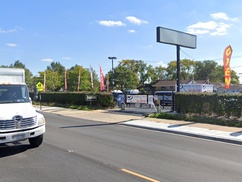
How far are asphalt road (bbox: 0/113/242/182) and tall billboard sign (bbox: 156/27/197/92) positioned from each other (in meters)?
10.1

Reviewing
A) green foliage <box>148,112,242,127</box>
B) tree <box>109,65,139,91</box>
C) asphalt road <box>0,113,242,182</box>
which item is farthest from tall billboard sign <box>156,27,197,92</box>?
tree <box>109,65,139,91</box>

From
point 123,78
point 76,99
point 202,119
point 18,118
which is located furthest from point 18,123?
point 123,78

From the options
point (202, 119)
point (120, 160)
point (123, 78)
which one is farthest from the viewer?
point (123, 78)

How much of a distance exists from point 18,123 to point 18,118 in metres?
0.14

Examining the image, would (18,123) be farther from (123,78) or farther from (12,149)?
(123,78)

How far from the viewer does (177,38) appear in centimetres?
1997

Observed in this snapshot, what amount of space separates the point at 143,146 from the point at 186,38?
1372 centimetres

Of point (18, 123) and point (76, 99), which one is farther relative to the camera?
point (76, 99)

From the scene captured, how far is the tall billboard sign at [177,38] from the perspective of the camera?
61.7 ft

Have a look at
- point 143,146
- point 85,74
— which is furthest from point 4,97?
point 85,74

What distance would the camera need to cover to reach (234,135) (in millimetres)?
11250

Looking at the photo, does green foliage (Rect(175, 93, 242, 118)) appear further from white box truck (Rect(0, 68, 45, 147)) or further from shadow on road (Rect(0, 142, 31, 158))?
shadow on road (Rect(0, 142, 31, 158))

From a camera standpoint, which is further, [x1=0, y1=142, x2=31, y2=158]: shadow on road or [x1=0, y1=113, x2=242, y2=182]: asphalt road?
[x1=0, y1=142, x2=31, y2=158]: shadow on road

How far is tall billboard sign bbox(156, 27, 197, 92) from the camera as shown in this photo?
61.7ft
